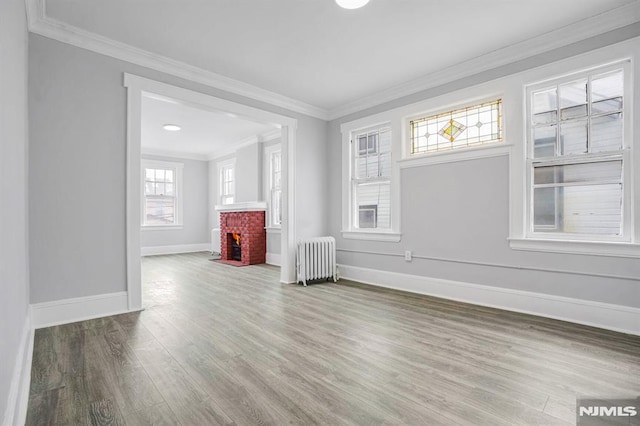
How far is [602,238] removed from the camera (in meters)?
2.88

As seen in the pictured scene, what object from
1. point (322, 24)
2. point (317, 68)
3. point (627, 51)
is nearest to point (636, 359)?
point (627, 51)

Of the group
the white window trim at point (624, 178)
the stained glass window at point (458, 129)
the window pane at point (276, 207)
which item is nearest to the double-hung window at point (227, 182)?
the window pane at point (276, 207)

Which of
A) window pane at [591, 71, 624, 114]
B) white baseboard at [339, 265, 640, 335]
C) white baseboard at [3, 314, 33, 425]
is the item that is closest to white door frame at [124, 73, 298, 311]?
white baseboard at [3, 314, 33, 425]

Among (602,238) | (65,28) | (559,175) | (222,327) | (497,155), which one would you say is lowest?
(222,327)

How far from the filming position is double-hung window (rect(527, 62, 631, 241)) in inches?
112

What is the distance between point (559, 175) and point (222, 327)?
3565 mm

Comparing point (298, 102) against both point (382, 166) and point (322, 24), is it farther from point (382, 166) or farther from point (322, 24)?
point (322, 24)

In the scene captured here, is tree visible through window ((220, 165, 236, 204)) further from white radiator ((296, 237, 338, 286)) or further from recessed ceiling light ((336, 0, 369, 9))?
recessed ceiling light ((336, 0, 369, 9))

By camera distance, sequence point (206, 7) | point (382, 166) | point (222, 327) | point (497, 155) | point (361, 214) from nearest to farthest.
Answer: point (206, 7) < point (222, 327) < point (497, 155) < point (382, 166) < point (361, 214)

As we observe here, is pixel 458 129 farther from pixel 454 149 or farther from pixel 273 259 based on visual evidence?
pixel 273 259

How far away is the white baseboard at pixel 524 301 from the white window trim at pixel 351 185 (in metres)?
0.55

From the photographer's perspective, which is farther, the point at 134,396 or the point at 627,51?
the point at 627,51

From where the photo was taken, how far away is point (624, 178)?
2.78 metres

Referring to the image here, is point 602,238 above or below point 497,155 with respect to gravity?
below
